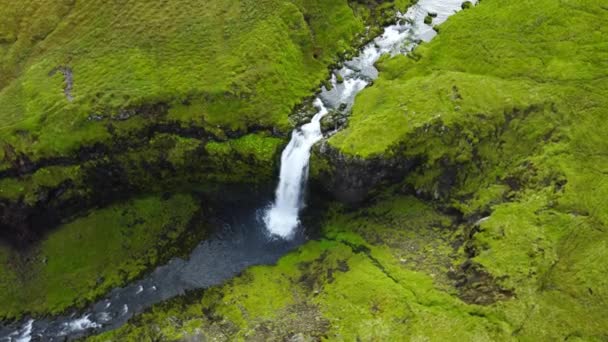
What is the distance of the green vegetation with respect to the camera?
1582 inches

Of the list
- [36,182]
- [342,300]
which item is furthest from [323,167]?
[36,182]

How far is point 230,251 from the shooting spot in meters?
41.7

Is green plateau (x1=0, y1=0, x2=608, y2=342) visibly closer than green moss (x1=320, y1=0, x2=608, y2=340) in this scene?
No

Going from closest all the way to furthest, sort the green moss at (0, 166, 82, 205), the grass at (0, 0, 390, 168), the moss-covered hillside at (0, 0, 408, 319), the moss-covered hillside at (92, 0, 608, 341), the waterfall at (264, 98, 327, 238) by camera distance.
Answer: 1. the moss-covered hillside at (92, 0, 608, 341)
2. the green moss at (0, 166, 82, 205)
3. the moss-covered hillside at (0, 0, 408, 319)
4. the waterfall at (264, 98, 327, 238)
5. the grass at (0, 0, 390, 168)

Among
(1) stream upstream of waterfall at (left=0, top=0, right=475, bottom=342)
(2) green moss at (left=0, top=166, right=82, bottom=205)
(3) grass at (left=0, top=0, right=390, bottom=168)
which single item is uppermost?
(3) grass at (left=0, top=0, right=390, bottom=168)

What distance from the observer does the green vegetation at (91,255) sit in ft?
132

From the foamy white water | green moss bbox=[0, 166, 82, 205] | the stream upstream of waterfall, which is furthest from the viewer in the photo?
the foamy white water

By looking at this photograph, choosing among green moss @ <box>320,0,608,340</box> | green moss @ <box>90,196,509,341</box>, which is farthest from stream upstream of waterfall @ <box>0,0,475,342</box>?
green moss @ <box>320,0,608,340</box>

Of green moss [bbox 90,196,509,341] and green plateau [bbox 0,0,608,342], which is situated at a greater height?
green plateau [bbox 0,0,608,342]

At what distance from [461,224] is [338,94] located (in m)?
17.0

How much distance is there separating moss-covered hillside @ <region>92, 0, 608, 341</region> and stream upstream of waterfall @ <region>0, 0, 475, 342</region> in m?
1.44

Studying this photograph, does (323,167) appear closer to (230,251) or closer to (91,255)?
(230,251)

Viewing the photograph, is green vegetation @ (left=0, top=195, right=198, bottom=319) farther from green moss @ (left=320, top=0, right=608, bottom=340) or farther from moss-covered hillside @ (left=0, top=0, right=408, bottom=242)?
green moss @ (left=320, top=0, right=608, bottom=340)

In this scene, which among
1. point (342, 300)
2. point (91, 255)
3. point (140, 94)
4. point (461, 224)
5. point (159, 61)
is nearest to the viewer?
point (342, 300)
